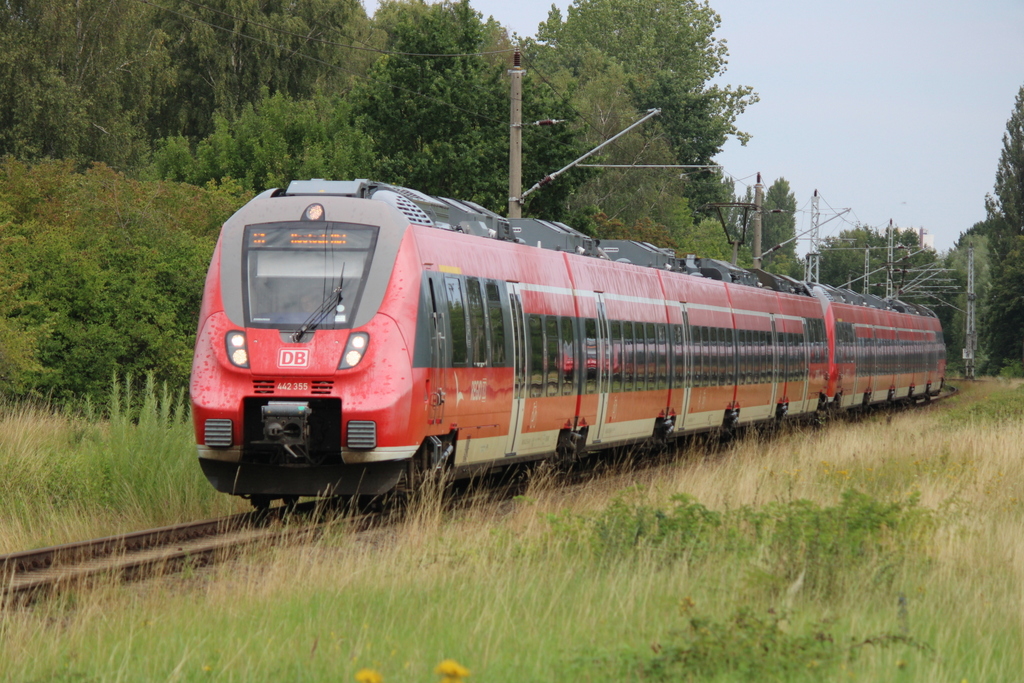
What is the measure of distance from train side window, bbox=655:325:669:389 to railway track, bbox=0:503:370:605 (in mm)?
9574

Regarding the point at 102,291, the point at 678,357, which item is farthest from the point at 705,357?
the point at 102,291

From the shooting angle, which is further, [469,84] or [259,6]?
[259,6]

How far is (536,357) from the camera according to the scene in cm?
1644

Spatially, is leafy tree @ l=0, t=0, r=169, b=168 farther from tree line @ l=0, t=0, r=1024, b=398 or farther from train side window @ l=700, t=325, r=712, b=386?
train side window @ l=700, t=325, r=712, b=386

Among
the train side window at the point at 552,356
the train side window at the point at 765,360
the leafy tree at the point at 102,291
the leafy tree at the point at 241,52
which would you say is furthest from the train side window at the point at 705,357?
the leafy tree at the point at 241,52

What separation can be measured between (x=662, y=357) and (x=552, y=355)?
18.4 feet

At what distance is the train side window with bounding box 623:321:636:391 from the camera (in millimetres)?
20141

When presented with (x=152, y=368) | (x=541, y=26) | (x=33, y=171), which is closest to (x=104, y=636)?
(x=152, y=368)

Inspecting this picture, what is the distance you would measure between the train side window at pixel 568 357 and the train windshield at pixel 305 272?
4.88 m

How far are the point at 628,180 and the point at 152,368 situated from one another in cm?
5185

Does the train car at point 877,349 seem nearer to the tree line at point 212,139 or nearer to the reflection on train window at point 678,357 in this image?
the tree line at point 212,139

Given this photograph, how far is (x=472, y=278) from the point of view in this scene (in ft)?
48.5

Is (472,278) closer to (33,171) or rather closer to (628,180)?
(33,171)

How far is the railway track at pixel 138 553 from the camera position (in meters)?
9.53
